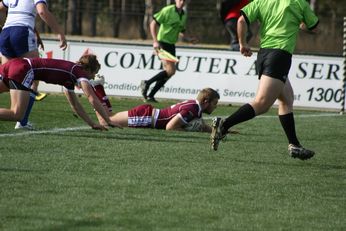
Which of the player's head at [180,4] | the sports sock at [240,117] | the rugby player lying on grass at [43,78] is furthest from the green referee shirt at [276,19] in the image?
the player's head at [180,4]

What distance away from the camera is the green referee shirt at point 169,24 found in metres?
17.4

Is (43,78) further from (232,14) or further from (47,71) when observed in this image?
(232,14)

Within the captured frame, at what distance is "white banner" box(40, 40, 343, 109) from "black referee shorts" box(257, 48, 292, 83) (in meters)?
8.29

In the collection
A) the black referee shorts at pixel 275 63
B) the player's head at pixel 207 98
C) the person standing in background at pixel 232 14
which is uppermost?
the black referee shorts at pixel 275 63

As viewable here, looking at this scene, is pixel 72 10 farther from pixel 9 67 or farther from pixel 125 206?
pixel 125 206

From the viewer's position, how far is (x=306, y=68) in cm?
1742

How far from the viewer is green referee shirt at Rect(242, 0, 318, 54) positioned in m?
9.08

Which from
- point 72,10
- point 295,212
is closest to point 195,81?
point 295,212

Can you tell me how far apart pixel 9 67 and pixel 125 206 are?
366cm

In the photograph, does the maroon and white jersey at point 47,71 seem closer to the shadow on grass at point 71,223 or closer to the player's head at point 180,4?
the shadow on grass at point 71,223

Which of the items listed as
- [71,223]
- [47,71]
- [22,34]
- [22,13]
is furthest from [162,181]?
[22,13]

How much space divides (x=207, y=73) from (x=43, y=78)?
8367 millimetres

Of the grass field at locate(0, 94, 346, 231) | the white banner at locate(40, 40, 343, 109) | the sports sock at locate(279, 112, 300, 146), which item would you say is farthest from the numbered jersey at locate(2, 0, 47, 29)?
the white banner at locate(40, 40, 343, 109)

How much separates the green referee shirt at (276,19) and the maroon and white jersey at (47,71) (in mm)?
1893
